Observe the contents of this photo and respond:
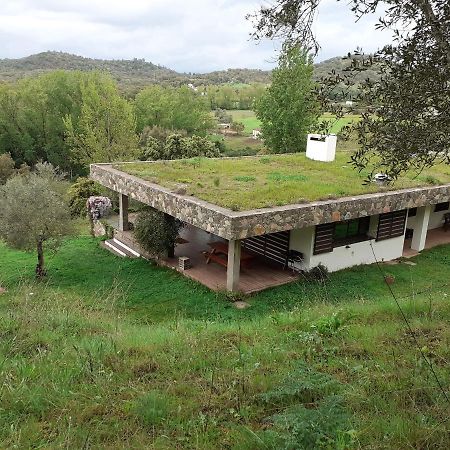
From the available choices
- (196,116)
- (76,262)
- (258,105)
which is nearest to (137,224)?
(76,262)

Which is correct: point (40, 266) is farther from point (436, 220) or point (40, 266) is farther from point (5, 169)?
point (5, 169)

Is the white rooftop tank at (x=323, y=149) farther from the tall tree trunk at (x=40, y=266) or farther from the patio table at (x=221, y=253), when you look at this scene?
the tall tree trunk at (x=40, y=266)

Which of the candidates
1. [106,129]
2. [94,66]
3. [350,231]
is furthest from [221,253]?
[94,66]

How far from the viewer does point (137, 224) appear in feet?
51.6

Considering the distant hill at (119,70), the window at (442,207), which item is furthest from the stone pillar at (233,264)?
the distant hill at (119,70)

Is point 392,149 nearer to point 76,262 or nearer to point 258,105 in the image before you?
point 76,262

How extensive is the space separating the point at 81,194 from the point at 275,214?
17924mm

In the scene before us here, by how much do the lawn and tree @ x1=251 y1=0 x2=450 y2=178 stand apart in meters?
7.20

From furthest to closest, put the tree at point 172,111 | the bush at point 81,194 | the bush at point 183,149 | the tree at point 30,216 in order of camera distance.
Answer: the tree at point 172,111
the bush at point 183,149
the bush at point 81,194
the tree at point 30,216

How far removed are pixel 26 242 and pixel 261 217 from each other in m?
7.87

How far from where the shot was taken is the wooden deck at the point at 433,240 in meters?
17.2

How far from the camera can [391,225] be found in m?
16.1

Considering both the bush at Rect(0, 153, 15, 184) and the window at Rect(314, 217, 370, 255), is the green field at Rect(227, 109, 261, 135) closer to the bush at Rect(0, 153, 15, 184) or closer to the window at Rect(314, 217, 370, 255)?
the bush at Rect(0, 153, 15, 184)

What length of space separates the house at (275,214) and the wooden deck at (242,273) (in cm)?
3
